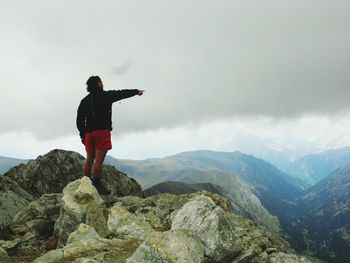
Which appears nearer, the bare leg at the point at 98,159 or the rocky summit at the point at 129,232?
the rocky summit at the point at 129,232

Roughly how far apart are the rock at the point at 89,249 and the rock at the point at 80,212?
1549mm

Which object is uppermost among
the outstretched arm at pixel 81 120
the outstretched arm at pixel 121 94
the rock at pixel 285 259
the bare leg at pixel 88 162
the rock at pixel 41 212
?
the outstretched arm at pixel 121 94

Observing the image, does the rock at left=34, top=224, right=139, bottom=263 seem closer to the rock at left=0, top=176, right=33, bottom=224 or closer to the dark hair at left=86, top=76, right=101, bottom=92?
the dark hair at left=86, top=76, right=101, bottom=92

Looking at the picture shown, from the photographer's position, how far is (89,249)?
1439cm

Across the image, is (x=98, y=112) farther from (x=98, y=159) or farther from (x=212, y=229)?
(x=212, y=229)

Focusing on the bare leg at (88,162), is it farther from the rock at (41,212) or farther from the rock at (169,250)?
the rock at (169,250)

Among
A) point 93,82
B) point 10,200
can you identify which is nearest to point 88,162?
point 93,82

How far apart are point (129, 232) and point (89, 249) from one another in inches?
129

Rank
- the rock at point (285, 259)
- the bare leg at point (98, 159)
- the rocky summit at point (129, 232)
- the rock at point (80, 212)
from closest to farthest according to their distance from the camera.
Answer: the rocky summit at point (129, 232)
the rock at point (285, 259)
the rock at point (80, 212)
the bare leg at point (98, 159)

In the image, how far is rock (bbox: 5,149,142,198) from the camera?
34500mm

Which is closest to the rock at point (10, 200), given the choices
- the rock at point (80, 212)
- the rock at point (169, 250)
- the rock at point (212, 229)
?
the rock at point (80, 212)

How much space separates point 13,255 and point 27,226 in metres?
2.99

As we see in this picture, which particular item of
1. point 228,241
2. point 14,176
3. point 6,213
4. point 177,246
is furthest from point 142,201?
point 14,176

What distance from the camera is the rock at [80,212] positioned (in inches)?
691
